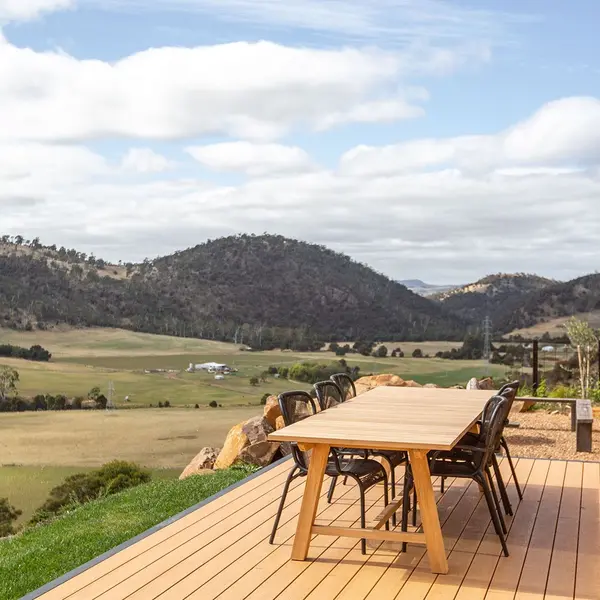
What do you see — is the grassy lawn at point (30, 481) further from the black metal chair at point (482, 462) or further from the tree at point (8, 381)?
the black metal chair at point (482, 462)

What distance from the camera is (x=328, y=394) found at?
17.7 feet

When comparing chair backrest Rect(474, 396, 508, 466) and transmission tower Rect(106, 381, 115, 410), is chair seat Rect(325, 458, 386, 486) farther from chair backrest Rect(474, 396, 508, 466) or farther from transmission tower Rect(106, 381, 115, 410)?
transmission tower Rect(106, 381, 115, 410)

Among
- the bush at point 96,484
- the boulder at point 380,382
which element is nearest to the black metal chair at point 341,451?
the boulder at point 380,382

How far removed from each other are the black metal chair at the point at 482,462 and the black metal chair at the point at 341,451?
0.28m

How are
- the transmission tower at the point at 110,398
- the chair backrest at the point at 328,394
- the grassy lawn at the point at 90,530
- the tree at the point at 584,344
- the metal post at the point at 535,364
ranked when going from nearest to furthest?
1. the grassy lawn at the point at 90,530
2. the chair backrest at the point at 328,394
3. the tree at the point at 584,344
4. the metal post at the point at 535,364
5. the transmission tower at the point at 110,398

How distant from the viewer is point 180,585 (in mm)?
3459

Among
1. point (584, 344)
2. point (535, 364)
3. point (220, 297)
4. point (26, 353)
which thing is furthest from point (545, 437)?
point (220, 297)

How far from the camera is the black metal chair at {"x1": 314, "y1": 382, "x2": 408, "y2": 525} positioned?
4582mm

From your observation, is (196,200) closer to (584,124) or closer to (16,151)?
(16,151)

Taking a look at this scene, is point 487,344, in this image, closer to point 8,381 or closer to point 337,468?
point 8,381

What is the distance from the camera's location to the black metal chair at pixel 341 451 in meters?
4.58

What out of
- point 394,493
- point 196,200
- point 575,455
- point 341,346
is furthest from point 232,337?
point 394,493

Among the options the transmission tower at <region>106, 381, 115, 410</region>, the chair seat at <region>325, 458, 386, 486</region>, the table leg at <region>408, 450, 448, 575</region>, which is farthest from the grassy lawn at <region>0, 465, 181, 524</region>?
the table leg at <region>408, 450, 448, 575</region>

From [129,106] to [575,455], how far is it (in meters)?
11.4
